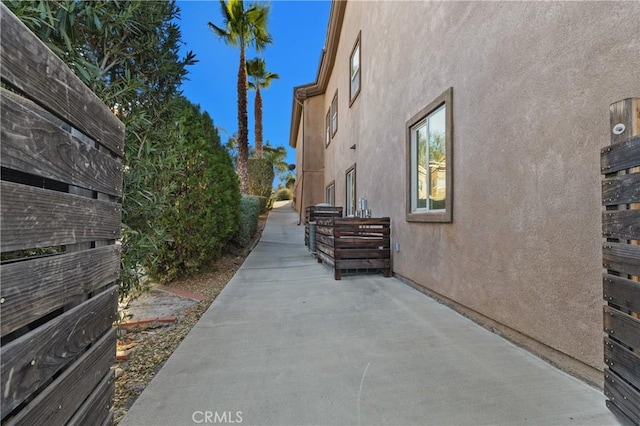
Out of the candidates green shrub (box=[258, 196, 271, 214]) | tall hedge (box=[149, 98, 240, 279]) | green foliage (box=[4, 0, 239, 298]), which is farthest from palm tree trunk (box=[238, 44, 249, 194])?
green foliage (box=[4, 0, 239, 298])

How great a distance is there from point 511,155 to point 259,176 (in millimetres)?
18025

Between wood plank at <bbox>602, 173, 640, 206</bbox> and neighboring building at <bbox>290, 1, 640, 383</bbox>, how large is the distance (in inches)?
16.0

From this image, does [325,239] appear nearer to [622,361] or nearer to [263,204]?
[622,361]

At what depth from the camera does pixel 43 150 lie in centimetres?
109

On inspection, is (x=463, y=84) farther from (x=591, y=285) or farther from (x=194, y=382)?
(x=194, y=382)

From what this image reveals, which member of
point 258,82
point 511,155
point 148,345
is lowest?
point 148,345

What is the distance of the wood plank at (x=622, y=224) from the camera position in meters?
1.71

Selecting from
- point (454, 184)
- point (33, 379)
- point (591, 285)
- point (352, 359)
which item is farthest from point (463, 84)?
point (33, 379)

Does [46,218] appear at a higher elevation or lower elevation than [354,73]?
lower

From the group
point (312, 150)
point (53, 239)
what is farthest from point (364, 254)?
point (312, 150)

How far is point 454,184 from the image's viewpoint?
13.2 ft

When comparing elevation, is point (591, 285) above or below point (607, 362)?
above

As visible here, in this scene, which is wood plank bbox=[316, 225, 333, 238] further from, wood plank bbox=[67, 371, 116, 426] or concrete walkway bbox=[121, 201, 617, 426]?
wood plank bbox=[67, 371, 116, 426]

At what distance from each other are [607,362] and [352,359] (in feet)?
5.63
